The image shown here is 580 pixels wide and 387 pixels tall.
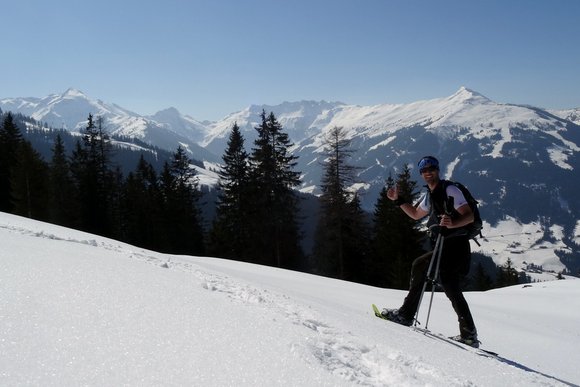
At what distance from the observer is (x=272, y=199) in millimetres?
31000

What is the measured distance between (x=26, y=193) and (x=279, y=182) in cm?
2193

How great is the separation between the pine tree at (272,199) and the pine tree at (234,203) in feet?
4.31

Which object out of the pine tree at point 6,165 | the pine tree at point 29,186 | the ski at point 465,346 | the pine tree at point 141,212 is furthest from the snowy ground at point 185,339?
the pine tree at point 6,165

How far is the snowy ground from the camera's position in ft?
8.88

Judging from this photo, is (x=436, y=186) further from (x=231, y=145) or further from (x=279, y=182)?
(x=231, y=145)

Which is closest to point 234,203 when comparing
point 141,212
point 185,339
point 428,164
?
point 141,212

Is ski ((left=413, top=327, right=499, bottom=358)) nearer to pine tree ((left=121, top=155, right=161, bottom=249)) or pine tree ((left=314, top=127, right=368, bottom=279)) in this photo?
pine tree ((left=314, top=127, right=368, bottom=279))

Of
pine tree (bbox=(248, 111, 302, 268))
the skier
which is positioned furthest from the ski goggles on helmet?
pine tree (bbox=(248, 111, 302, 268))

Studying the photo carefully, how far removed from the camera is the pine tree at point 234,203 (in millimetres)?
33094

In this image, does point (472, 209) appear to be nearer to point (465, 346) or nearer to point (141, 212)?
point (465, 346)

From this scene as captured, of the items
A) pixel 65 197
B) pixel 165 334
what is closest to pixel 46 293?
pixel 165 334

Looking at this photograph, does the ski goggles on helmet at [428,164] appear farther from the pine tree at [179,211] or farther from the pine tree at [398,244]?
the pine tree at [179,211]

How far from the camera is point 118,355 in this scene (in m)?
2.83

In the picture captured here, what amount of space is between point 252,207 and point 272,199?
6.87ft
